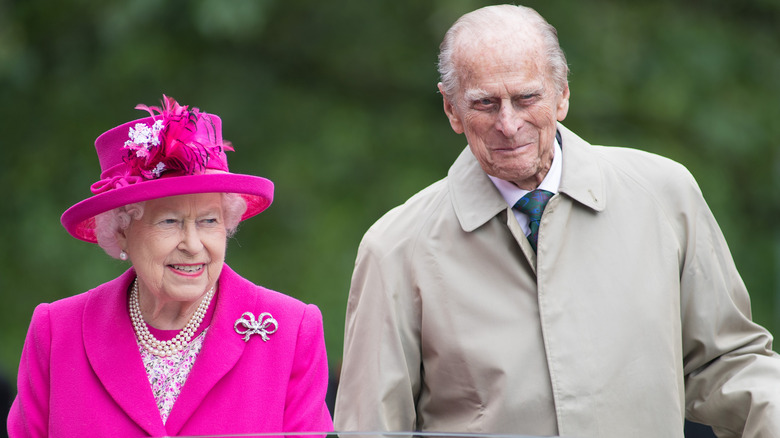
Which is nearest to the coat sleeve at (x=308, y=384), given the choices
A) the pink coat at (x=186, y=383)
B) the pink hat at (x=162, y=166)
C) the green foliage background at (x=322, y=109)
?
the pink coat at (x=186, y=383)

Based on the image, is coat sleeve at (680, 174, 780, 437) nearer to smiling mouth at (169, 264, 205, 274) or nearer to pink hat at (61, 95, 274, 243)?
pink hat at (61, 95, 274, 243)

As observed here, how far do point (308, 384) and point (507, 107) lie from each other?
862 mm

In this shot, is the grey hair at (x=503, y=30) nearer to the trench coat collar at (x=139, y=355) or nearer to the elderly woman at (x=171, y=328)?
the elderly woman at (x=171, y=328)

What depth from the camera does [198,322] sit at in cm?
339

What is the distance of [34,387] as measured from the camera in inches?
130

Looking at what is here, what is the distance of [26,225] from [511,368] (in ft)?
18.3

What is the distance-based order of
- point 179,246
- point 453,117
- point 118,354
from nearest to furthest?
1. point 179,246
2. point 118,354
3. point 453,117

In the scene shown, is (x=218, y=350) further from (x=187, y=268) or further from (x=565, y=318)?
(x=565, y=318)

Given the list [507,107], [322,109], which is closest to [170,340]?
[507,107]

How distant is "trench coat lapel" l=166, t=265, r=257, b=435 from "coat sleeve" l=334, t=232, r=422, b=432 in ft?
1.00

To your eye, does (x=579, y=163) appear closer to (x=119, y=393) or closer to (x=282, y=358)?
(x=282, y=358)

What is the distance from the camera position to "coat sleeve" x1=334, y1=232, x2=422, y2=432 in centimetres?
335

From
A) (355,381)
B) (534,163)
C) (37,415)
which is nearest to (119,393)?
(37,415)

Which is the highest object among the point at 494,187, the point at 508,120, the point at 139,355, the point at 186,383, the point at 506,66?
the point at 506,66
